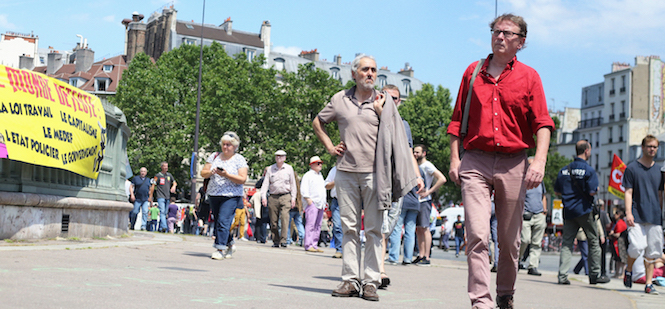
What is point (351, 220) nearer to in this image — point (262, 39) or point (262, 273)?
point (262, 273)

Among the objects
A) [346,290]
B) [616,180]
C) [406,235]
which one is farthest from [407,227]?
[346,290]

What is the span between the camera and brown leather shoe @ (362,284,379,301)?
6164 mm

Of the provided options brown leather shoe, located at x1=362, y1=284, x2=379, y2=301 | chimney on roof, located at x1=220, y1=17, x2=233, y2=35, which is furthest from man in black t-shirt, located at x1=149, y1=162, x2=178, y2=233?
chimney on roof, located at x1=220, y1=17, x2=233, y2=35

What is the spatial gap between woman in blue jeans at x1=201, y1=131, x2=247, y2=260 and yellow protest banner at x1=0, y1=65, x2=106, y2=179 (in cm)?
211

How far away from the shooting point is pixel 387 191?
6477 millimetres

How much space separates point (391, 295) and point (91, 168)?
6.70 metres

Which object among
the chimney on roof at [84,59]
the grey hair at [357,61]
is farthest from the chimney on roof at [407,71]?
the grey hair at [357,61]

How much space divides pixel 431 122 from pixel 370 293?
60.0 m

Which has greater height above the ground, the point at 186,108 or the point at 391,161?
the point at 186,108

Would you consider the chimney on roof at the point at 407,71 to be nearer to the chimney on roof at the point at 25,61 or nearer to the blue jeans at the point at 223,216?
the chimney on roof at the point at 25,61

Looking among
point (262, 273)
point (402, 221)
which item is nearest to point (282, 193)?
point (402, 221)

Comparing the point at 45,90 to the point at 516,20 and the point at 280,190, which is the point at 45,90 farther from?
the point at 516,20

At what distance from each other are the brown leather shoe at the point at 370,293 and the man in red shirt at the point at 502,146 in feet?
3.81

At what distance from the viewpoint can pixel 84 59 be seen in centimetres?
8569
